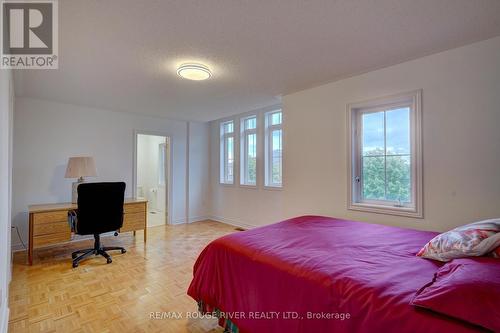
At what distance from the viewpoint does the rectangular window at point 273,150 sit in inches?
181

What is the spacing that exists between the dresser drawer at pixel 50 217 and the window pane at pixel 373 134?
404 centimetres

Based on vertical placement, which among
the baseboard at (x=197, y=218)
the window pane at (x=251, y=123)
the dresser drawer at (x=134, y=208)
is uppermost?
the window pane at (x=251, y=123)

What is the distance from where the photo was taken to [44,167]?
A: 152 inches

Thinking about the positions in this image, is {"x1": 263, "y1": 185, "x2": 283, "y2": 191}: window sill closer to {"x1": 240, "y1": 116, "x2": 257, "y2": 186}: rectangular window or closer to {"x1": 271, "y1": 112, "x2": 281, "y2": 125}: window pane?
{"x1": 240, "y1": 116, "x2": 257, "y2": 186}: rectangular window

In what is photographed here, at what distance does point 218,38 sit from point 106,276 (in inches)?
109

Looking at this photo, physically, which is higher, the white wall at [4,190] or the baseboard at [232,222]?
the white wall at [4,190]

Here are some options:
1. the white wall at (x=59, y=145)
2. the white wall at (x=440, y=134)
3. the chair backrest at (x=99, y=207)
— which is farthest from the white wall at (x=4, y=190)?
the white wall at (x=440, y=134)

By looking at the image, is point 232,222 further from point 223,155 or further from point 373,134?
point 373,134

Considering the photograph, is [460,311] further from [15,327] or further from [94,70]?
[94,70]

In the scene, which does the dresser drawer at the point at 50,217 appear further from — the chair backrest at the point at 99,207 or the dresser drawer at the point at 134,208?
the dresser drawer at the point at 134,208

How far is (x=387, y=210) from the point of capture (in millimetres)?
2631

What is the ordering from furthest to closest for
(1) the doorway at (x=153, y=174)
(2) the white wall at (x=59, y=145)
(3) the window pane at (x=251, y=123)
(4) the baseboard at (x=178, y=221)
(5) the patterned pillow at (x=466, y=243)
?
(1) the doorway at (x=153, y=174) → (4) the baseboard at (x=178, y=221) → (3) the window pane at (x=251, y=123) → (2) the white wall at (x=59, y=145) → (5) the patterned pillow at (x=466, y=243)

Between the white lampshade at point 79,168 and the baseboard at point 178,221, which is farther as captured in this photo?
the baseboard at point 178,221

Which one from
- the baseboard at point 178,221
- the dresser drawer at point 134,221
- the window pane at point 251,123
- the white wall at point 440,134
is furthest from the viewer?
the baseboard at point 178,221
